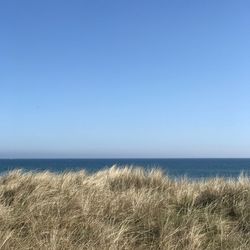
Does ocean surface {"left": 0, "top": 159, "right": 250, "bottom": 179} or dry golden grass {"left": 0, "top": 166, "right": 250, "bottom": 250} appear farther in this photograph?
ocean surface {"left": 0, "top": 159, "right": 250, "bottom": 179}

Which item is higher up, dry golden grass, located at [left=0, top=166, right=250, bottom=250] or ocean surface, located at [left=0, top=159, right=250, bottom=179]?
ocean surface, located at [left=0, top=159, right=250, bottom=179]

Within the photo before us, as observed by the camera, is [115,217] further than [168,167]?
No

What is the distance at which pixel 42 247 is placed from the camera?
5.56 m

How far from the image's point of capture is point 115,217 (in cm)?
718

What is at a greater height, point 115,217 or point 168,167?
point 168,167

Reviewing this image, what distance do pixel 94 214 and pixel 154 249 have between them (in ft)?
3.95

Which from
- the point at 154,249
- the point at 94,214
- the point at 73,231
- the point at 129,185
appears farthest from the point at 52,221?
the point at 129,185

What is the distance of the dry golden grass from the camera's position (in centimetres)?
608

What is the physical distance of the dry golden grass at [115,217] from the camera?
6.08 m

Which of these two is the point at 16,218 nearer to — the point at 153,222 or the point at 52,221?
the point at 52,221

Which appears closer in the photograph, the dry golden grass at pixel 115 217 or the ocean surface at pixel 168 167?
the dry golden grass at pixel 115 217

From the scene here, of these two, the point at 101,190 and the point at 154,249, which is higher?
the point at 101,190

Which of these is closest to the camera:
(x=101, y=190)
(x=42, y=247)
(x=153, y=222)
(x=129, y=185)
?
(x=42, y=247)

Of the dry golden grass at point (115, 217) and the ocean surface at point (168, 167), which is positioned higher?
the ocean surface at point (168, 167)
